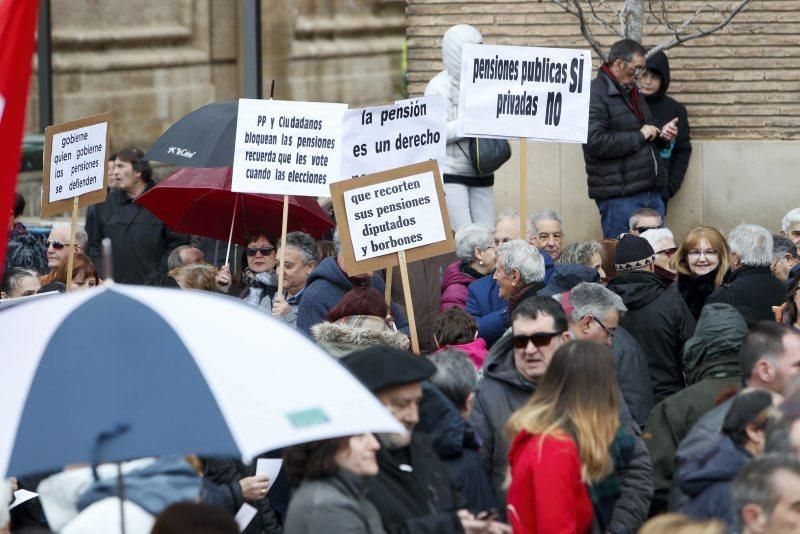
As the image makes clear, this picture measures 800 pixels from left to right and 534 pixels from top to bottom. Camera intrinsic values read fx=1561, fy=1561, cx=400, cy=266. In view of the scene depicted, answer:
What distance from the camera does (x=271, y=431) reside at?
13.5ft

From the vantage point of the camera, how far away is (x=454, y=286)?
947cm

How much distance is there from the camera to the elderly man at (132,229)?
11922 mm

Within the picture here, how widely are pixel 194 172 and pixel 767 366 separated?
5452 mm

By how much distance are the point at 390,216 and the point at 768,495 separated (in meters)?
3.97

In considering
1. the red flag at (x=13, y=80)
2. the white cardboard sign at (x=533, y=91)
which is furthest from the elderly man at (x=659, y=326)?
the red flag at (x=13, y=80)

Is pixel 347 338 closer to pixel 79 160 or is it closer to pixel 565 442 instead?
pixel 565 442

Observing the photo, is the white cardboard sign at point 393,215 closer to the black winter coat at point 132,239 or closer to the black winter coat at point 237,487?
the black winter coat at point 237,487

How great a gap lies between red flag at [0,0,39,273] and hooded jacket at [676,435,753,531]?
247 centimetres

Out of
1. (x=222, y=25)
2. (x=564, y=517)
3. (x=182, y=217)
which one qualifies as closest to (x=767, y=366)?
(x=564, y=517)

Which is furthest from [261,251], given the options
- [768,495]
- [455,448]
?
[768,495]

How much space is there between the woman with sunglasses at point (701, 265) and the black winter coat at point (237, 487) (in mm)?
3260

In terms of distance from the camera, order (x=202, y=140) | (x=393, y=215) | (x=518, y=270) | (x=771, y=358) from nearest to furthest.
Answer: (x=771, y=358), (x=393, y=215), (x=518, y=270), (x=202, y=140)

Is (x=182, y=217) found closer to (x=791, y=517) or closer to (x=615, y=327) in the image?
(x=615, y=327)

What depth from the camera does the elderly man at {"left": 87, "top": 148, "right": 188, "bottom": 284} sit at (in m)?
11.9
